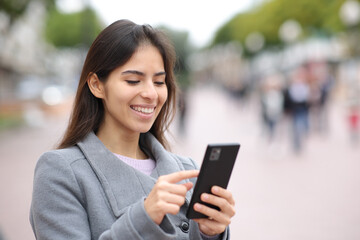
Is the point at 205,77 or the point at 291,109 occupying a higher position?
the point at 205,77

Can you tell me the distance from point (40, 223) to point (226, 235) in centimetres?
71

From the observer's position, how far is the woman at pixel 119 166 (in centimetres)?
176

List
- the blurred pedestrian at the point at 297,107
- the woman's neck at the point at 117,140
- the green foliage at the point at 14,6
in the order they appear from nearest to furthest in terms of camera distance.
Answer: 1. the woman's neck at the point at 117,140
2. the blurred pedestrian at the point at 297,107
3. the green foliage at the point at 14,6

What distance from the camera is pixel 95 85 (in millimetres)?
2131

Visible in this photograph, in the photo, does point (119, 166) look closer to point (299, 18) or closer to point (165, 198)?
point (165, 198)

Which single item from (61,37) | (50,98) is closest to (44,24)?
(61,37)

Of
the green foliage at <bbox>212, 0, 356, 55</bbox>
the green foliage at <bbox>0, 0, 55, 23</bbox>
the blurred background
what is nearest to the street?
the blurred background

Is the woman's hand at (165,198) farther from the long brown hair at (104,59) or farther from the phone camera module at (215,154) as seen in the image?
the long brown hair at (104,59)

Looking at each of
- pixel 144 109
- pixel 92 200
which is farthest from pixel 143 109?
pixel 92 200

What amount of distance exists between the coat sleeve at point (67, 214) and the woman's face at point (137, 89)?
0.31 meters

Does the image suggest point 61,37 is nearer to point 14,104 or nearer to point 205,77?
point 14,104

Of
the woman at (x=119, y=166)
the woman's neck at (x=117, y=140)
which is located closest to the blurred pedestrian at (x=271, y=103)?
the woman at (x=119, y=166)

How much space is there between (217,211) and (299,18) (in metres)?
37.1

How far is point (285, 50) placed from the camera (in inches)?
2078
